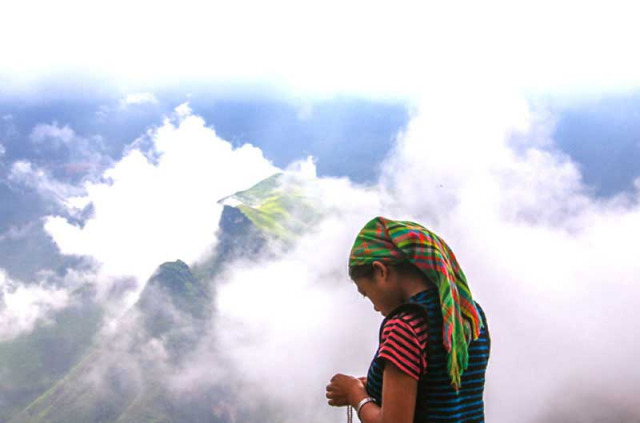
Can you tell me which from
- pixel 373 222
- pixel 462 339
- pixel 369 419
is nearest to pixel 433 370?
pixel 462 339

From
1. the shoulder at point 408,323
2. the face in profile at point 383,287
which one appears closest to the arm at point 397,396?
the shoulder at point 408,323

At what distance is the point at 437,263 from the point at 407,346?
515 millimetres

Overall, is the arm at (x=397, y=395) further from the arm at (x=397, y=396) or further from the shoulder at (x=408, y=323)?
the shoulder at (x=408, y=323)

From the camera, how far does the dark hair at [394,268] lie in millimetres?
3410

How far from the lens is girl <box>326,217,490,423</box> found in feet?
10.3

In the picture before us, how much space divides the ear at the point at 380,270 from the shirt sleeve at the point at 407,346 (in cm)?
31

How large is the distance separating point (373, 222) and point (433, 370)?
97 centimetres

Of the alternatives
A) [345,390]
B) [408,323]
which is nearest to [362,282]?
[408,323]

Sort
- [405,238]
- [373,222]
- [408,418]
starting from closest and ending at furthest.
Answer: [408,418], [405,238], [373,222]

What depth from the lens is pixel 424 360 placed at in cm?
317

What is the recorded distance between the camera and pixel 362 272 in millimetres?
3512

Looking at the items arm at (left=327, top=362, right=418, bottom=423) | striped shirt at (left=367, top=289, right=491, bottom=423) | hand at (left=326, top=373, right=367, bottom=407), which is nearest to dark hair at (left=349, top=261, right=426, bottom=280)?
striped shirt at (left=367, top=289, right=491, bottom=423)

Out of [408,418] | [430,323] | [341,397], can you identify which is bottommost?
[408,418]

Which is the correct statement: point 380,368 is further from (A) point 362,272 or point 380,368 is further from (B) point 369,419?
(A) point 362,272
